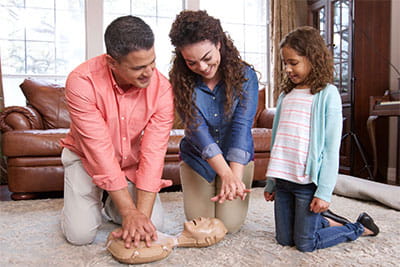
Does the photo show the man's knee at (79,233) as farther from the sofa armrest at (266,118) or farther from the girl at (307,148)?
the sofa armrest at (266,118)

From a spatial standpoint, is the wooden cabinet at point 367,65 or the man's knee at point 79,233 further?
the wooden cabinet at point 367,65

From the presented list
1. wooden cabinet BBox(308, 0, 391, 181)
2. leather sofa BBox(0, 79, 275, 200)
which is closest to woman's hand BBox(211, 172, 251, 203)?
leather sofa BBox(0, 79, 275, 200)

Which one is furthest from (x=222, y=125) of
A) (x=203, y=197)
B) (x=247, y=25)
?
(x=247, y=25)

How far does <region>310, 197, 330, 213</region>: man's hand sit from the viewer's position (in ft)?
4.34

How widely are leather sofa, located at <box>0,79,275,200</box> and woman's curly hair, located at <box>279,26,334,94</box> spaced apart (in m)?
1.41

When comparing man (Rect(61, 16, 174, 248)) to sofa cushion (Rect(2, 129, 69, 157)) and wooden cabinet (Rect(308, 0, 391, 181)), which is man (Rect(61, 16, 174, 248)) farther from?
wooden cabinet (Rect(308, 0, 391, 181))

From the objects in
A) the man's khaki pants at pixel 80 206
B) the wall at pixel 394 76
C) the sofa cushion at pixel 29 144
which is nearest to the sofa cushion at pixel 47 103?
the sofa cushion at pixel 29 144

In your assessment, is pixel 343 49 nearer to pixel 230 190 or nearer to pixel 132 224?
pixel 230 190

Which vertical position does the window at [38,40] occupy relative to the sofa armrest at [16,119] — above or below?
above

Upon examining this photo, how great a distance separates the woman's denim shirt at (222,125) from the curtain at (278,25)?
9.96 feet

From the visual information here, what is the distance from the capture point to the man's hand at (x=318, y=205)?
4.34 ft

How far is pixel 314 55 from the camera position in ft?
4.63

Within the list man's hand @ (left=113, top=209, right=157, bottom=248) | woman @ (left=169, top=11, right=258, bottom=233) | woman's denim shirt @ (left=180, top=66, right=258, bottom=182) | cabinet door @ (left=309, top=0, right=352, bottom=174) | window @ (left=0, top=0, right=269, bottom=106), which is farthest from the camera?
window @ (left=0, top=0, right=269, bottom=106)

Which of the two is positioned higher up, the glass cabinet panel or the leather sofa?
the glass cabinet panel
